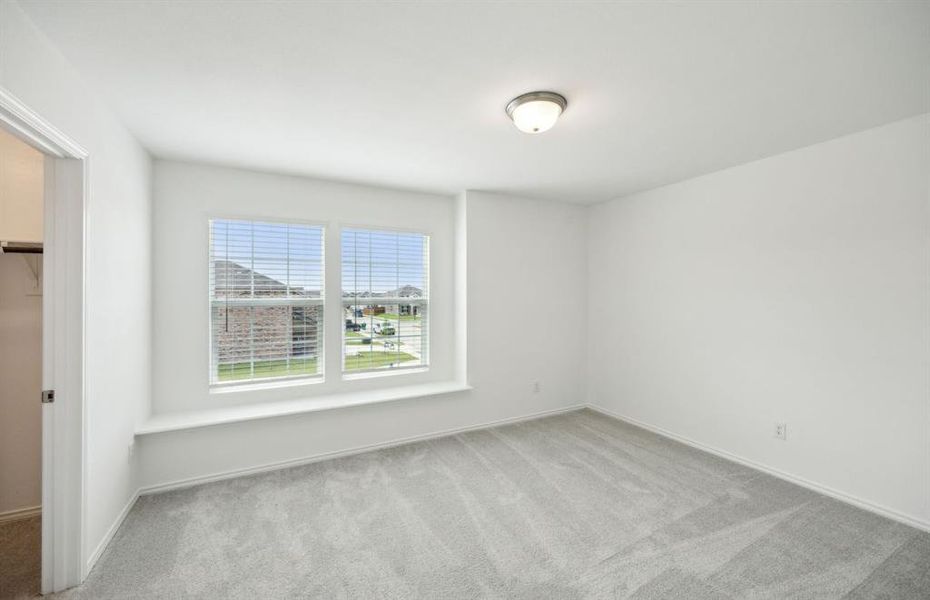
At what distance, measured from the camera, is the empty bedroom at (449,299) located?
1.65m

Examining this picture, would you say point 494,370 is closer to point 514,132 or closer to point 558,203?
point 558,203

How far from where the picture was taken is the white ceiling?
1.44 m

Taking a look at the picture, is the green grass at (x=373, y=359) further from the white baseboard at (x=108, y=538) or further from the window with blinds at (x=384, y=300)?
the white baseboard at (x=108, y=538)

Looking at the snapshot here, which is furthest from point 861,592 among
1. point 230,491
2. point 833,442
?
point 230,491

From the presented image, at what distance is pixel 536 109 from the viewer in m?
2.01

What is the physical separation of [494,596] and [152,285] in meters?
3.21

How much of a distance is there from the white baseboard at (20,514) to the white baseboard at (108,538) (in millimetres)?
481

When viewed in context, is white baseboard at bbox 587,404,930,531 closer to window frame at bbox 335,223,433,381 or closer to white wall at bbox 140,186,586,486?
white wall at bbox 140,186,586,486

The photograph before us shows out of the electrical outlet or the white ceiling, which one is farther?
the electrical outlet

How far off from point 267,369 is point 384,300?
4.06 ft

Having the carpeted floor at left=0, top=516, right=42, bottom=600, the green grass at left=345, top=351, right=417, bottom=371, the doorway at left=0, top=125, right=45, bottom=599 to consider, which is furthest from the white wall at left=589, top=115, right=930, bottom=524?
the doorway at left=0, top=125, right=45, bottom=599

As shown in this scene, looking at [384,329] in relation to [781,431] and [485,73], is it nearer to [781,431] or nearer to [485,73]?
[485,73]

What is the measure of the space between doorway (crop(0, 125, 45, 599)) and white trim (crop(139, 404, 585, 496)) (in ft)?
1.98

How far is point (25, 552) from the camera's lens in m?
2.01
